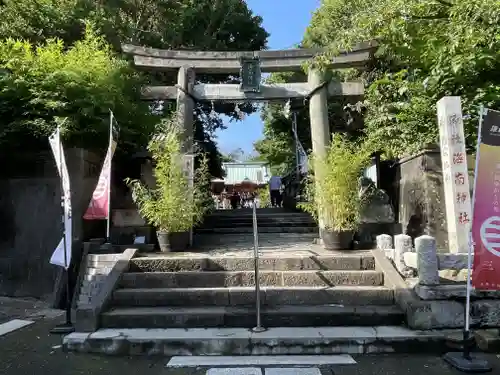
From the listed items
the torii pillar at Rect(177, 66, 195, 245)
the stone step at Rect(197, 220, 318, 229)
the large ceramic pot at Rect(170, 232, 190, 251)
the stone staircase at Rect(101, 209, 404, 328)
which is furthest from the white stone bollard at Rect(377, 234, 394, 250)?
the torii pillar at Rect(177, 66, 195, 245)

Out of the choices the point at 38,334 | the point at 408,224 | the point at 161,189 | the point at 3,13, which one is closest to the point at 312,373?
the point at 38,334

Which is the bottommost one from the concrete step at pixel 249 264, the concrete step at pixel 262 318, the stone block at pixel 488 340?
the stone block at pixel 488 340

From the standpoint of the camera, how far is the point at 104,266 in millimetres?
7285

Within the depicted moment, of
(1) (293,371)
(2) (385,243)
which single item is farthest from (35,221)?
(2) (385,243)

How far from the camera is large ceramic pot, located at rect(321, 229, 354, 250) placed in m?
7.42

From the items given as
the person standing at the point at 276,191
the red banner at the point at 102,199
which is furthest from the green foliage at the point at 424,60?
the person standing at the point at 276,191

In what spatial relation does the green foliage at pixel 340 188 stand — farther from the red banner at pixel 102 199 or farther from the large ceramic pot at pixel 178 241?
the red banner at pixel 102 199

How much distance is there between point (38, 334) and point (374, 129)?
7.55 metres

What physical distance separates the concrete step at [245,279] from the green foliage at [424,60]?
11.1ft

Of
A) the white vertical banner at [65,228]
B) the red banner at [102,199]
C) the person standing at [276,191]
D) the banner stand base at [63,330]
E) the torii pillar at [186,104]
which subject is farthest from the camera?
the person standing at [276,191]

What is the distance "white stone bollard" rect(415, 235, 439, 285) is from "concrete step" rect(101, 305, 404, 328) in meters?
0.56

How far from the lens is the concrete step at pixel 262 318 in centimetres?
548

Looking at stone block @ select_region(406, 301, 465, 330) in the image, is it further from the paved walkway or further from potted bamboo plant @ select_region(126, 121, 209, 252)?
potted bamboo plant @ select_region(126, 121, 209, 252)

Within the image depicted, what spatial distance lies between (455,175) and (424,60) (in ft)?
9.18
